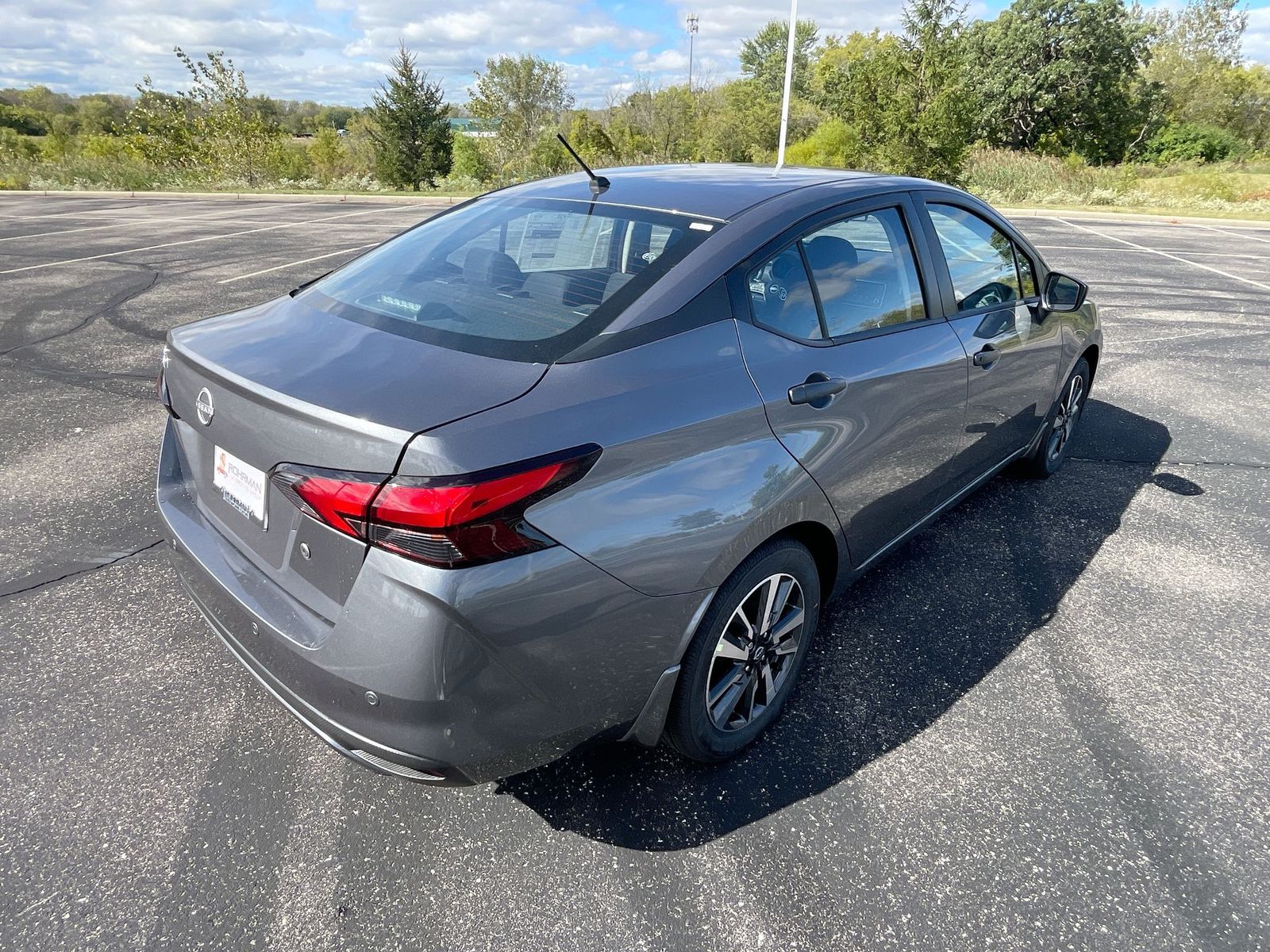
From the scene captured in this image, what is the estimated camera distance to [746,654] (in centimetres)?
233

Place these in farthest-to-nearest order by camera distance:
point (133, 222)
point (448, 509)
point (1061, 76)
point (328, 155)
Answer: point (1061, 76) → point (328, 155) → point (133, 222) → point (448, 509)

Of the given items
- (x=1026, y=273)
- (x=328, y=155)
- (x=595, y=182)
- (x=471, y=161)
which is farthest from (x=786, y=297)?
(x=328, y=155)

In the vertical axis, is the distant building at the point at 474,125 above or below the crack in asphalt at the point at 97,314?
above

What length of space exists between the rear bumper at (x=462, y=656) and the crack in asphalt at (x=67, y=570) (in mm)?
1754


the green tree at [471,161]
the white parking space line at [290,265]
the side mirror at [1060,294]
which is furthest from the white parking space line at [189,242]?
the side mirror at [1060,294]

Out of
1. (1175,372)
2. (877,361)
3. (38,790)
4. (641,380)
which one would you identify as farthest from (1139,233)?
(38,790)

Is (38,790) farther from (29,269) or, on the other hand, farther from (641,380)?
(29,269)

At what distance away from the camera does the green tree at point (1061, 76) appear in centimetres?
3756

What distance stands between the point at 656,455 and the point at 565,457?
26cm

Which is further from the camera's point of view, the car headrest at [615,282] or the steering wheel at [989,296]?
the steering wheel at [989,296]

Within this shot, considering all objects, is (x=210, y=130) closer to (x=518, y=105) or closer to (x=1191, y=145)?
(x=518, y=105)

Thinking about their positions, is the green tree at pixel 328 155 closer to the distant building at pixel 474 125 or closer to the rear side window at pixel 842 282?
the distant building at pixel 474 125

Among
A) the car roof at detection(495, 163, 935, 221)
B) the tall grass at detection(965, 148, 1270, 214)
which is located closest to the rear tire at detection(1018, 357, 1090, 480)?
the car roof at detection(495, 163, 935, 221)

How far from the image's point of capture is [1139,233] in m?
16.7
